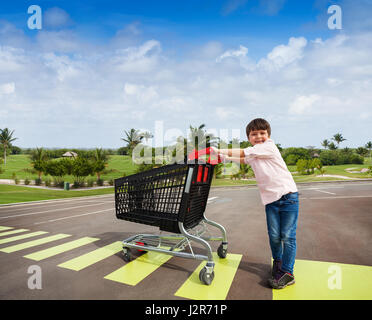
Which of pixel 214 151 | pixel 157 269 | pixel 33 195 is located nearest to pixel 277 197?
pixel 214 151

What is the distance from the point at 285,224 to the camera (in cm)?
296

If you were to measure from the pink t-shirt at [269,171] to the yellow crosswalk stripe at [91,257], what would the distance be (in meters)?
2.82

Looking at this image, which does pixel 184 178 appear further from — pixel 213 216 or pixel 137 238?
pixel 213 216

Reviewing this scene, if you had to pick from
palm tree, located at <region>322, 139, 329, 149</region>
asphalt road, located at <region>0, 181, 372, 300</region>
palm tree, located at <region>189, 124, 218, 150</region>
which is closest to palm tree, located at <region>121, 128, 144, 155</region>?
palm tree, located at <region>189, 124, 218, 150</region>

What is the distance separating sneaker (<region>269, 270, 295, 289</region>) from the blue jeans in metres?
0.05

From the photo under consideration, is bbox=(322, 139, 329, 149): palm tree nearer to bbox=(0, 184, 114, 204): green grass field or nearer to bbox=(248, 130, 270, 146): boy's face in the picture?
bbox=(0, 184, 114, 204): green grass field

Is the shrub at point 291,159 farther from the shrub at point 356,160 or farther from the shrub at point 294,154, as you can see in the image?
the shrub at point 356,160

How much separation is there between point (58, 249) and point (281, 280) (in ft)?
12.7

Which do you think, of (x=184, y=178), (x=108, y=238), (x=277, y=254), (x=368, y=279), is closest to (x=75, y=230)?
(x=108, y=238)

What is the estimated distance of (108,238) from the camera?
5316 millimetres

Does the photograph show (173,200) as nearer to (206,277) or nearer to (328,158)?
(206,277)

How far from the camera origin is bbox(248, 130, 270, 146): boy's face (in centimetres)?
312

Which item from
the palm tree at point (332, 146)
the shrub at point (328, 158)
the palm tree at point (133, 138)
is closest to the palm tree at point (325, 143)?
the palm tree at point (332, 146)

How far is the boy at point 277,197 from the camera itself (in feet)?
9.59
